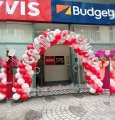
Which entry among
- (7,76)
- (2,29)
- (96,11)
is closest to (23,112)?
(7,76)

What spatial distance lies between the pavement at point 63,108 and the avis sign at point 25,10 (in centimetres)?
294

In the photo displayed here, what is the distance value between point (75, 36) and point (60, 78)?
17.2 ft

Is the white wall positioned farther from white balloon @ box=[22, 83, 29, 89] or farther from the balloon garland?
white balloon @ box=[22, 83, 29, 89]

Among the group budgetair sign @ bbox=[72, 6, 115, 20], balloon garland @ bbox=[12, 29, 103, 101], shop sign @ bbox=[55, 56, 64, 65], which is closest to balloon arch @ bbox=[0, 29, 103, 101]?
balloon garland @ bbox=[12, 29, 103, 101]

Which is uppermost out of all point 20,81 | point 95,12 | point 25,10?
point 95,12

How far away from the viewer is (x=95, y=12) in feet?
28.5

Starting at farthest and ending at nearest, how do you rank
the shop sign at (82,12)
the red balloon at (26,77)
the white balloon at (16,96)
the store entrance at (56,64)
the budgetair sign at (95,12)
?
1. the store entrance at (56,64)
2. the budgetair sign at (95,12)
3. the shop sign at (82,12)
4. the red balloon at (26,77)
5. the white balloon at (16,96)

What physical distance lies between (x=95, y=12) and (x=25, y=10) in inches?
113

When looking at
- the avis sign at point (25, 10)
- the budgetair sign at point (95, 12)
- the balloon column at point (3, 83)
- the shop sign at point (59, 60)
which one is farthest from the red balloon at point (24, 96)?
the shop sign at point (59, 60)

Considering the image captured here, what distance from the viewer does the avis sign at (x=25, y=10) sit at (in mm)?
7441

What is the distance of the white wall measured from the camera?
37.9 feet

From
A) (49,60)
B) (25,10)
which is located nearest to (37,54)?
(25,10)

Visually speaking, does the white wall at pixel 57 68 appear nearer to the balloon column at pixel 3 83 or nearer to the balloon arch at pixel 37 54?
the balloon arch at pixel 37 54

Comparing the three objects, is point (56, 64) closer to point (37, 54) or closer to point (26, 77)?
point (37, 54)
